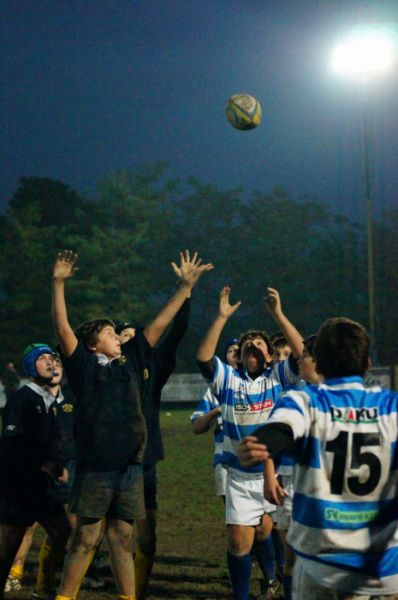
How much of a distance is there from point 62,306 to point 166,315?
2.45ft

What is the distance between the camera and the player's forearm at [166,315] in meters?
6.25

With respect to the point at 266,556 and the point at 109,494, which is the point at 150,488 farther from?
the point at 109,494

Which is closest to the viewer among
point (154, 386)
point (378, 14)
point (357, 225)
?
point (154, 386)

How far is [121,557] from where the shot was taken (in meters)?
6.09

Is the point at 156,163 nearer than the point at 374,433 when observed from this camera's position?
No

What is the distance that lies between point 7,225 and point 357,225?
1027 inches

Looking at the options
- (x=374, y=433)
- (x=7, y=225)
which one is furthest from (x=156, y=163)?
(x=374, y=433)

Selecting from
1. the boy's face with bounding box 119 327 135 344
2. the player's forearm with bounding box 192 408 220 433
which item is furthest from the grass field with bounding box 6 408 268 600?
the boy's face with bounding box 119 327 135 344

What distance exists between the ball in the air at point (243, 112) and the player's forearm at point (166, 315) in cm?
573

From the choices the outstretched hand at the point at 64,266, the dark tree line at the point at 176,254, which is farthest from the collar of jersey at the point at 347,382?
the dark tree line at the point at 176,254

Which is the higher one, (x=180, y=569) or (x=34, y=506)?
(x=34, y=506)

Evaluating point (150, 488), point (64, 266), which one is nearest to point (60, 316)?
point (64, 266)

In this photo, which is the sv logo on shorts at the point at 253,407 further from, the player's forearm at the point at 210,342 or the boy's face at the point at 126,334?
the boy's face at the point at 126,334

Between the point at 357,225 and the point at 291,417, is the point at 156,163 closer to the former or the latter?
the point at 357,225
